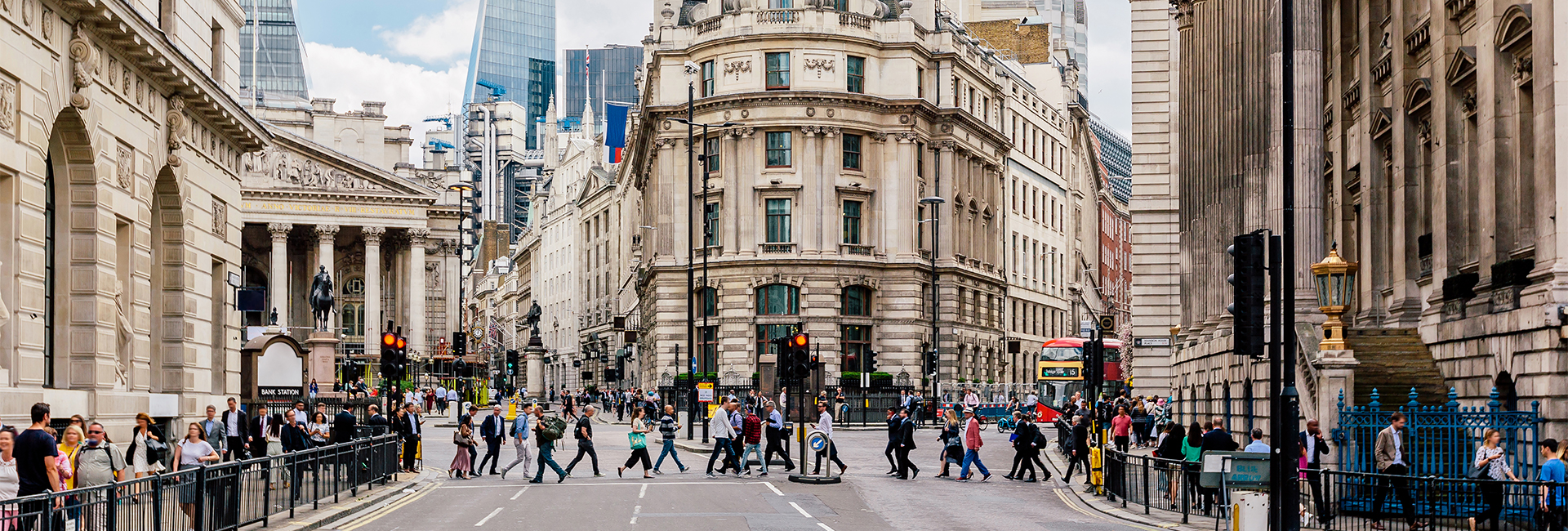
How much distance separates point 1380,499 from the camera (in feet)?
63.2

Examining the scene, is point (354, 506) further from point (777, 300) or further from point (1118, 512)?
point (777, 300)

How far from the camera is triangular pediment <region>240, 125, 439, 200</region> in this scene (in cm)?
9619

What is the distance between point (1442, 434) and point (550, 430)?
1649cm

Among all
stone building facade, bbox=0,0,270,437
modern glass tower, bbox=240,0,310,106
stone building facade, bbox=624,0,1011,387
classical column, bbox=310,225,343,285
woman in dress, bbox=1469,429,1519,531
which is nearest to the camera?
woman in dress, bbox=1469,429,1519,531

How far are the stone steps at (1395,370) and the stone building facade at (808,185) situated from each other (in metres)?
45.5

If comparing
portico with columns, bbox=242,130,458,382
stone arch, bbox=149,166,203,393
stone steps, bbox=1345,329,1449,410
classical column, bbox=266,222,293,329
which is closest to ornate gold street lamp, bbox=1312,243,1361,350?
stone steps, bbox=1345,329,1449,410

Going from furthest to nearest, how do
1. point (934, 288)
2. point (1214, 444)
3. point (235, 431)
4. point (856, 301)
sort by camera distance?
1. point (856, 301)
2. point (934, 288)
3. point (235, 431)
4. point (1214, 444)

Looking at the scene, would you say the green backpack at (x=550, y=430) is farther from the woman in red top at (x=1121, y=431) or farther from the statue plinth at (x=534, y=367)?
the statue plinth at (x=534, y=367)

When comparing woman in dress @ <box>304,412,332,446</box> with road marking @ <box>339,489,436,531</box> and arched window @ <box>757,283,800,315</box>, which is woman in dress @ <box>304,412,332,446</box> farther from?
arched window @ <box>757,283,800,315</box>

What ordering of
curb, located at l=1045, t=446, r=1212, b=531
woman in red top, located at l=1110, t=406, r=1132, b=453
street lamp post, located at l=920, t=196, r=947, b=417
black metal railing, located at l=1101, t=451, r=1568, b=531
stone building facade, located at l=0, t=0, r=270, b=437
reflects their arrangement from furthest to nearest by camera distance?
street lamp post, located at l=920, t=196, r=947, b=417 → woman in red top, located at l=1110, t=406, r=1132, b=453 → stone building facade, located at l=0, t=0, r=270, b=437 → curb, located at l=1045, t=446, r=1212, b=531 → black metal railing, located at l=1101, t=451, r=1568, b=531

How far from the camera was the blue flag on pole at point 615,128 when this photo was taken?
12875 cm

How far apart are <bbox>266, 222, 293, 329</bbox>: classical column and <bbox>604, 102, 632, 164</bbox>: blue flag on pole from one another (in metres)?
35.2

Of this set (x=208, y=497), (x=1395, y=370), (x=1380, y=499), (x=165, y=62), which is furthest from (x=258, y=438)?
(x=1395, y=370)

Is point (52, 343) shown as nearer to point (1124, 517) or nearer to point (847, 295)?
point (1124, 517)
